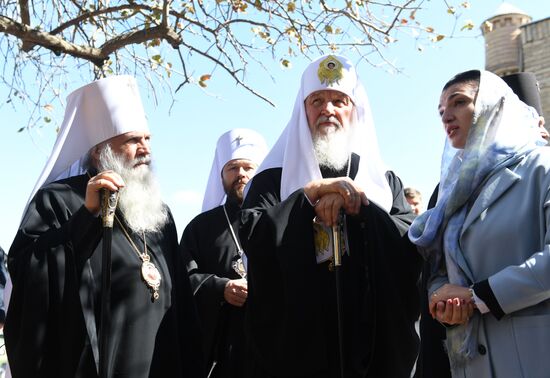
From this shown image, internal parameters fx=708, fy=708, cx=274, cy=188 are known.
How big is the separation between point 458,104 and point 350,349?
4.40 ft

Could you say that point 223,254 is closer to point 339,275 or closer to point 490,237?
point 339,275

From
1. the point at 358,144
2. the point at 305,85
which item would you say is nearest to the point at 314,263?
the point at 358,144

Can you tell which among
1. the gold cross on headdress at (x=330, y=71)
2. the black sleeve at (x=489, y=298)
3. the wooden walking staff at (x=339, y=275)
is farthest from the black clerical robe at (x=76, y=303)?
the black sleeve at (x=489, y=298)

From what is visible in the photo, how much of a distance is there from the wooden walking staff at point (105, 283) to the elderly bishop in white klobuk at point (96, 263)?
10 centimetres

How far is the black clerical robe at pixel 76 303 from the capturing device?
12.0 feet

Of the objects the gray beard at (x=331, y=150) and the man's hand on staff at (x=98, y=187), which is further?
the gray beard at (x=331, y=150)

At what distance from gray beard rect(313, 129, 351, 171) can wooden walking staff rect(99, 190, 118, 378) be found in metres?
1.24

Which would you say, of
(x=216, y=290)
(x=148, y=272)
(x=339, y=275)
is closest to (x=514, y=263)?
(x=339, y=275)

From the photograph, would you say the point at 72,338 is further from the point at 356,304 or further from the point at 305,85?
the point at 305,85

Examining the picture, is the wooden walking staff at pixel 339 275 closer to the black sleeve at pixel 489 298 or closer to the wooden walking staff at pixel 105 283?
the black sleeve at pixel 489 298

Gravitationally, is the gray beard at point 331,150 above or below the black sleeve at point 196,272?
above

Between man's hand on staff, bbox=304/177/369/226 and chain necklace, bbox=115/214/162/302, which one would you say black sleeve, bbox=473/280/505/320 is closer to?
man's hand on staff, bbox=304/177/369/226

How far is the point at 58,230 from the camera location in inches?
147

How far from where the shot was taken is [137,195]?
13.8ft
